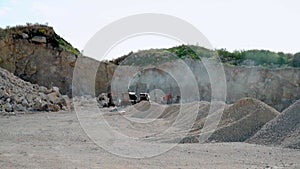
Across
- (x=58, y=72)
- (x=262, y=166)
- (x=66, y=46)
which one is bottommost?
(x=262, y=166)

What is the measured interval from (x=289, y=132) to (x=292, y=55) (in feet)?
94.2

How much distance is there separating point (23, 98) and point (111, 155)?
11780 mm

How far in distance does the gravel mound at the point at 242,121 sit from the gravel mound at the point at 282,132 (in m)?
0.41

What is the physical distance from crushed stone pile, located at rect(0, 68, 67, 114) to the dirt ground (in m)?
7.27

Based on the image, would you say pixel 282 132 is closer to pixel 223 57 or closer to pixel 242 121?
pixel 242 121

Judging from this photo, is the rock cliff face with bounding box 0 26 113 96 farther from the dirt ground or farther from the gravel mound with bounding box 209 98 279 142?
the gravel mound with bounding box 209 98 279 142

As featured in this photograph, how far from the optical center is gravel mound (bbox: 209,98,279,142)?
9.93 m

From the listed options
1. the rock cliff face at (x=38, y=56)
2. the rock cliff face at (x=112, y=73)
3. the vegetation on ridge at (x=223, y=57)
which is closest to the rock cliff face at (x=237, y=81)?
the rock cliff face at (x=112, y=73)

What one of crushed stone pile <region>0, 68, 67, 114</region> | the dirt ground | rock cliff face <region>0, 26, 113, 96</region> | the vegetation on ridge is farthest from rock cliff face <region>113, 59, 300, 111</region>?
the dirt ground

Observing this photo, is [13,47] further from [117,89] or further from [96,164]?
[96,164]

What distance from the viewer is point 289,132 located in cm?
920

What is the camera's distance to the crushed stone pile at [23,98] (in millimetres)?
17203

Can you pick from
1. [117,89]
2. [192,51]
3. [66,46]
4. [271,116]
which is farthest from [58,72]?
[271,116]

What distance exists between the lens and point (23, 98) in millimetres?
17953
